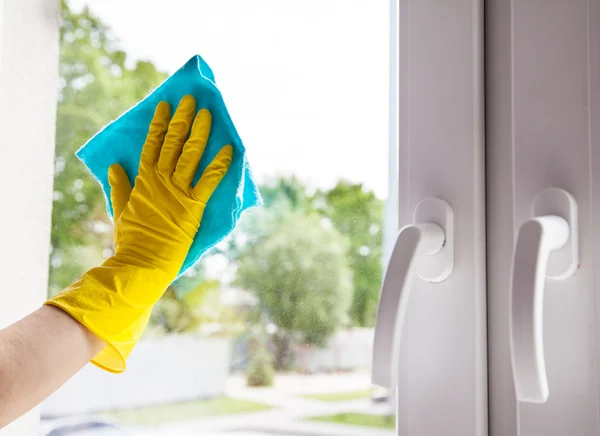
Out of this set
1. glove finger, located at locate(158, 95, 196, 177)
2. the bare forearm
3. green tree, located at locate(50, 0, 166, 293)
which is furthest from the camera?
green tree, located at locate(50, 0, 166, 293)

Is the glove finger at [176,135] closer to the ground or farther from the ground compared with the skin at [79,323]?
farther from the ground

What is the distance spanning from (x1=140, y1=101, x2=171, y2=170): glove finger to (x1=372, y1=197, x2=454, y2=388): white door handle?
37cm

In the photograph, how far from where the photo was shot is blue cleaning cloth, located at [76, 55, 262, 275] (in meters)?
0.73

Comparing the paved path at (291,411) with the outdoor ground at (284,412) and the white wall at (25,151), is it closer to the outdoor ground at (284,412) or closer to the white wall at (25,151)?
the outdoor ground at (284,412)

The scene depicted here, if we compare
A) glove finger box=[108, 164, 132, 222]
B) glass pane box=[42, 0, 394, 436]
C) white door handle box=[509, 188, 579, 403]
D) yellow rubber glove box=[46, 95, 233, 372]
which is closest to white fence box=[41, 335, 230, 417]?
glass pane box=[42, 0, 394, 436]

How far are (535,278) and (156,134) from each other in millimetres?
533

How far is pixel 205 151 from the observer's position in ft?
2.56

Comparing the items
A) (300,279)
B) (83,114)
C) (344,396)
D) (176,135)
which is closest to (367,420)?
(344,396)

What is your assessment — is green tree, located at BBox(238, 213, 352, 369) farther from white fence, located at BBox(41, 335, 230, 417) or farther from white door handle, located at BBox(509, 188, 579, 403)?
white door handle, located at BBox(509, 188, 579, 403)

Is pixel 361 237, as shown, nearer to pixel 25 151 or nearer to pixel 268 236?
pixel 268 236

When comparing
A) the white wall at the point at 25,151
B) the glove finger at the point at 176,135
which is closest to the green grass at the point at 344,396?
the glove finger at the point at 176,135

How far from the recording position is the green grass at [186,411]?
0.83m

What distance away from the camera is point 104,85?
99 centimetres

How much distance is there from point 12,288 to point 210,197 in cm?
45
